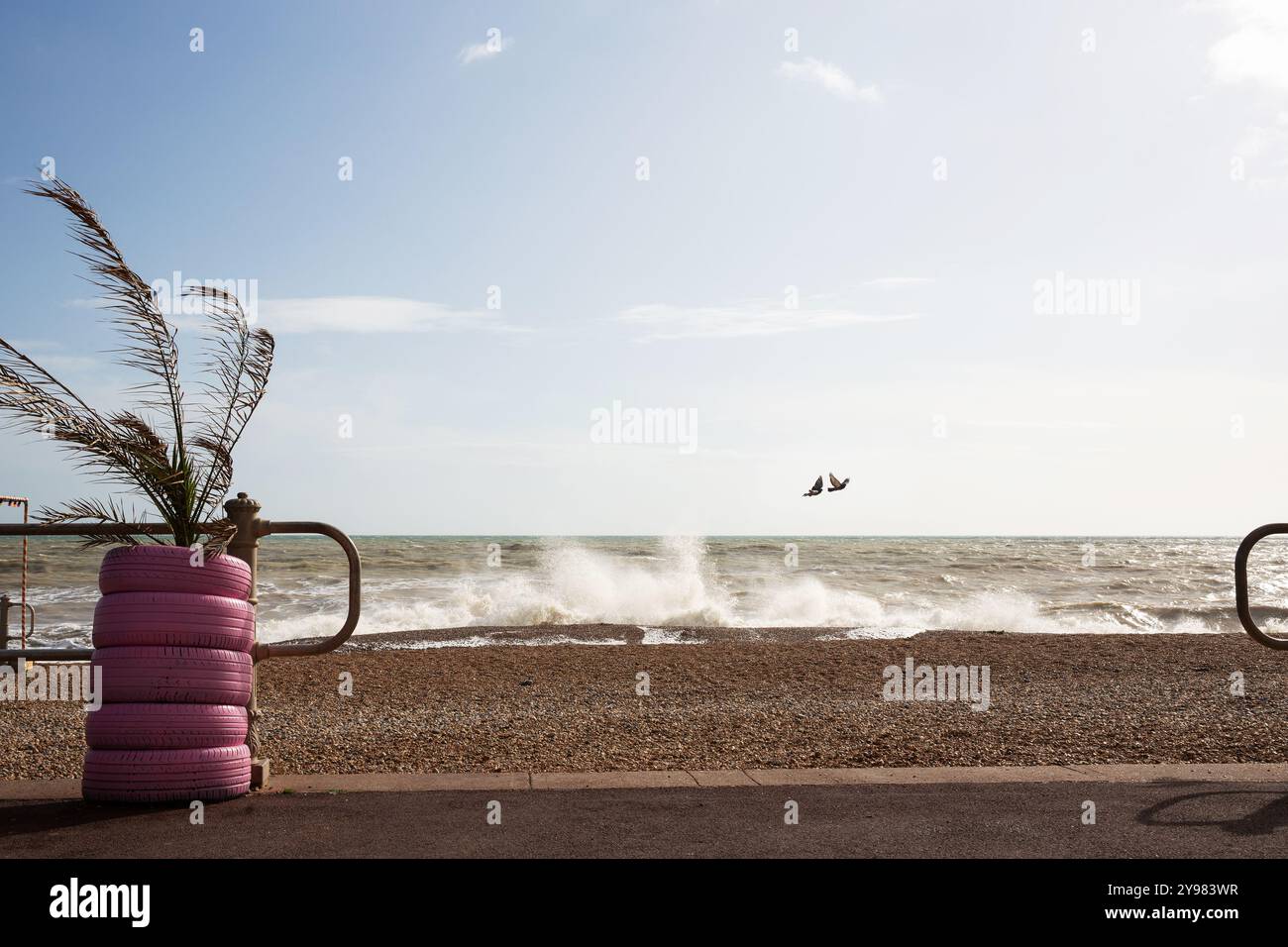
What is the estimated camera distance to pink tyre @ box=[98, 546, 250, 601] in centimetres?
490

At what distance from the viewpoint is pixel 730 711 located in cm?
883

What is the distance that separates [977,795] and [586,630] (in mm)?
13418

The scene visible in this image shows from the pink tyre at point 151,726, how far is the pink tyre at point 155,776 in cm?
3

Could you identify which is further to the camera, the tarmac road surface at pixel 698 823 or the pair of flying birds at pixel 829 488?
the pair of flying birds at pixel 829 488

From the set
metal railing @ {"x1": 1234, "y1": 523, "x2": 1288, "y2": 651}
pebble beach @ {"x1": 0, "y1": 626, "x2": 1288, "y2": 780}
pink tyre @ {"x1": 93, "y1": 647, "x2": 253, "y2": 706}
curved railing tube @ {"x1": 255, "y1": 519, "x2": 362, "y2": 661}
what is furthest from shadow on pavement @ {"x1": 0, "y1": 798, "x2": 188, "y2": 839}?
metal railing @ {"x1": 1234, "y1": 523, "x2": 1288, "y2": 651}

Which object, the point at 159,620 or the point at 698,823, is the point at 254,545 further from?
the point at 698,823

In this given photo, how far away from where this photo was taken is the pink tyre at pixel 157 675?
4.86 metres

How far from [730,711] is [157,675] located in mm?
5087

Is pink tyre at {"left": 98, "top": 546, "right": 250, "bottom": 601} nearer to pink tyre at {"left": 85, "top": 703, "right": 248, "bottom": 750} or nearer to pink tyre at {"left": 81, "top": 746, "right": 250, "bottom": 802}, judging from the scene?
pink tyre at {"left": 85, "top": 703, "right": 248, "bottom": 750}

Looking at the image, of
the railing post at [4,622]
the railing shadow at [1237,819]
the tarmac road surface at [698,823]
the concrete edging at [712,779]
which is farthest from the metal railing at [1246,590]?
the railing post at [4,622]

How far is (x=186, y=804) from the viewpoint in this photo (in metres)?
4.88

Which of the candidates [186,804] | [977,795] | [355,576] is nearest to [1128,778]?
[977,795]

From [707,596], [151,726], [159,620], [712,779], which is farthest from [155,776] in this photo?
[707,596]

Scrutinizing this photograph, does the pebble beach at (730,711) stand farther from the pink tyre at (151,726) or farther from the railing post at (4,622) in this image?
the pink tyre at (151,726)
